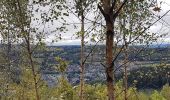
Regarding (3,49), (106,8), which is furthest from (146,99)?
(106,8)

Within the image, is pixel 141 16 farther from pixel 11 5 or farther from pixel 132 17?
pixel 11 5

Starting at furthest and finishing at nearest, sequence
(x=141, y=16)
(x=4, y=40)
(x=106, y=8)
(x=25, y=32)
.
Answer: (x=4, y=40) → (x=141, y=16) → (x=25, y=32) → (x=106, y=8)

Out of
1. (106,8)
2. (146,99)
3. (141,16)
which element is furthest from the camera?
(146,99)

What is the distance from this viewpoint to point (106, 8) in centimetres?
922

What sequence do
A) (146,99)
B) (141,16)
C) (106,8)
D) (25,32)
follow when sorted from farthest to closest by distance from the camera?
(146,99), (141,16), (25,32), (106,8)

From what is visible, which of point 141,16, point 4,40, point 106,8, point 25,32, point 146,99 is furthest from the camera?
point 146,99

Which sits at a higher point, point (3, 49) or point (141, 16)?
point (141, 16)

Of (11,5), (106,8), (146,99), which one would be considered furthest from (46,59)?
(146,99)

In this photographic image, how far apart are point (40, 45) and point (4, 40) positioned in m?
9.09

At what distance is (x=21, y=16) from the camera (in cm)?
2269

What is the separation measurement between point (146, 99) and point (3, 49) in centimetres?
7103

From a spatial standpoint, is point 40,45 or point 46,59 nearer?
point 40,45

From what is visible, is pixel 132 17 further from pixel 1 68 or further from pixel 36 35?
pixel 1 68

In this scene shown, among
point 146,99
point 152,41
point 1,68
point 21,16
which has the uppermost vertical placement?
point 21,16
